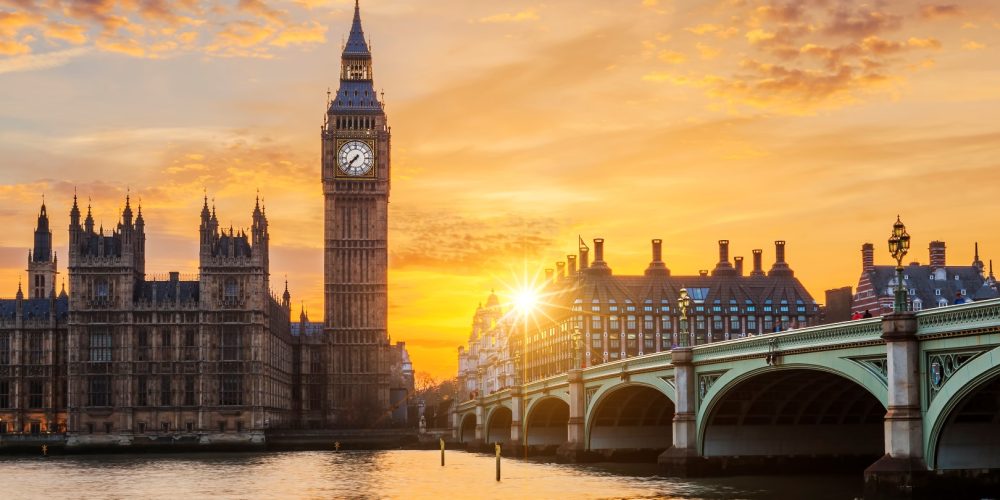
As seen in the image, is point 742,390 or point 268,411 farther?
point 268,411

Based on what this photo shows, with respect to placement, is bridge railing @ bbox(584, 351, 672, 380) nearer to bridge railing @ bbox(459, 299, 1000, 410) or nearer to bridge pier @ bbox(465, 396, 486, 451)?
bridge railing @ bbox(459, 299, 1000, 410)

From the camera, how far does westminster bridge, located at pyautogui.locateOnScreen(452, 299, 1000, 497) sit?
4656cm

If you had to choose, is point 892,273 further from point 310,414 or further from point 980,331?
point 980,331

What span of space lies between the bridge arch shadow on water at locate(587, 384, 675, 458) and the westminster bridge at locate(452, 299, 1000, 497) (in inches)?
3.9

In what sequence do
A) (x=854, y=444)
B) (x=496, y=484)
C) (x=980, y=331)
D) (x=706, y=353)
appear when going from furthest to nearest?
(x=496, y=484) < (x=854, y=444) < (x=706, y=353) < (x=980, y=331)

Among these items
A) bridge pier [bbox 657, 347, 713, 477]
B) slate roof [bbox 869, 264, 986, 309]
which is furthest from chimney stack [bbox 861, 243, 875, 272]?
bridge pier [bbox 657, 347, 713, 477]

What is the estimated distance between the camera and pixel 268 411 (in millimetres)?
171000

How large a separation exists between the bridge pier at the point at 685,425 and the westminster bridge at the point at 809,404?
0.07 metres

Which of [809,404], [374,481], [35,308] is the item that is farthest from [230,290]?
[809,404]

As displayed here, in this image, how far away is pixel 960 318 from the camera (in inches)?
1763

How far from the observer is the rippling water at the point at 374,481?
67.6 meters

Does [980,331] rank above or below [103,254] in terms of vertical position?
below

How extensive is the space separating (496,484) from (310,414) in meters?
121

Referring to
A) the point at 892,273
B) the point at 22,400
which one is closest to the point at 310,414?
the point at 22,400
